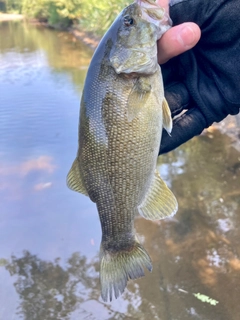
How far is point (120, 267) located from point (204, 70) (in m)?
1.31

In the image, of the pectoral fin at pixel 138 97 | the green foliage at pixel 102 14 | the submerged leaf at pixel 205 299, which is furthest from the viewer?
the green foliage at pixel 102 14

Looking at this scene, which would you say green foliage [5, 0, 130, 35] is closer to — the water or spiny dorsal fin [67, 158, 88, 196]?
the water

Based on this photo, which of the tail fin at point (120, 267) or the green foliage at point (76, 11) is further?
the green foliage at point (76, 11)

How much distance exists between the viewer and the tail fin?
2201mm

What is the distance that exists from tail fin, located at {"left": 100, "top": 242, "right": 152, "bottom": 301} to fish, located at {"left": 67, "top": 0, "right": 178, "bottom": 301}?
7.9 inches

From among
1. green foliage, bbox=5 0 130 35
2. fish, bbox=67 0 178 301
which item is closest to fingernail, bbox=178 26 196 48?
fish, bbox=67 0 178 301

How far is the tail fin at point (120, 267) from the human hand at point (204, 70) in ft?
2.35

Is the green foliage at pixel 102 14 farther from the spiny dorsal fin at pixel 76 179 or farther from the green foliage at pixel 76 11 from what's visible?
the spiny dorsal fin at pixel 76 179

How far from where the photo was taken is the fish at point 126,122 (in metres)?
1.96

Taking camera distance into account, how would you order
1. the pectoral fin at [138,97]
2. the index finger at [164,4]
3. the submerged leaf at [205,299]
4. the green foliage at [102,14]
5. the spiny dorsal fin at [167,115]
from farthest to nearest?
the green foliage at [102,14], the submerged leaf at [205,299], the index finger at [164,4], the spiny dorsal fin at [167,115], the pectoral fin at [138,97]

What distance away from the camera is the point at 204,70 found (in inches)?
96.2

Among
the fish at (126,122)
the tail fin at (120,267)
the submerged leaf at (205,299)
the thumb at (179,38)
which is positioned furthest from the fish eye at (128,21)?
the submerged leaf at (205,299)

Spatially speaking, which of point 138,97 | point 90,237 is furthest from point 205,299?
point 138,97

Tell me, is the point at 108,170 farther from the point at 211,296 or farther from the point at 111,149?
the point at 211,296
